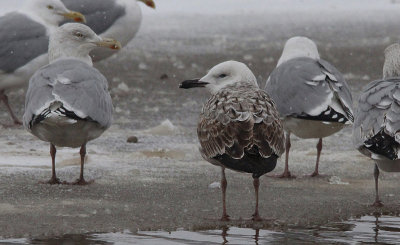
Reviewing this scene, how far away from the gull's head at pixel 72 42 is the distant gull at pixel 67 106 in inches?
13.4

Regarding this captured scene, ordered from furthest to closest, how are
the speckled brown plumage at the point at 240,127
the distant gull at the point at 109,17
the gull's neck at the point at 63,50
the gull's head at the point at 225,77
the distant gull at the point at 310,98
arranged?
the distant gull at the point at 109,17, the gull's neck at the point at 63,50, the distant gull at the point at 310,98, the gull's head at the point at 225,77, the speckled brown plumage at the point at 240,127

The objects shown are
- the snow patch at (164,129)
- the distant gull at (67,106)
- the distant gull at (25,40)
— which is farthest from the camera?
the distant gull at (25,40)

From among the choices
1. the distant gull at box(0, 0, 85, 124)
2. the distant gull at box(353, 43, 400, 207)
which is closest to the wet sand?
the distant gull at box(353, 43, 400, 207)

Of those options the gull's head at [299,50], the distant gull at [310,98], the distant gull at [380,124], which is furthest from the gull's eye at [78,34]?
the distant gull at [380,124]

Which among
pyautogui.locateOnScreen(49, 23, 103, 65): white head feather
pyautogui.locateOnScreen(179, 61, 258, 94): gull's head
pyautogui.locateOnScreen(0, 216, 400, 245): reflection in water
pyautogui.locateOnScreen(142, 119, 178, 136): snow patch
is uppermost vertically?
pyautogui.locateOnScreen(49, 23, 103, 65): white head feather

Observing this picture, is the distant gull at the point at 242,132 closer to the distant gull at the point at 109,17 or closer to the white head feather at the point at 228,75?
the white head feather at the point at 228,75

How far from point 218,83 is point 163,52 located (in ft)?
24.5

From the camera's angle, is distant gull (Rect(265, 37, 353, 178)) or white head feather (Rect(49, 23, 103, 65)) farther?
white head feather (Rect(49, 23, 103, 65))

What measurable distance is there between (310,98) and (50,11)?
4066mm

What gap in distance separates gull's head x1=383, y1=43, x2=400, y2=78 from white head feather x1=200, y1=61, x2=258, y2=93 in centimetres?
122

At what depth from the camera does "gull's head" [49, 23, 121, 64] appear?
737 centimetres

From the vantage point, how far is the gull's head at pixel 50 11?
32.8 feet

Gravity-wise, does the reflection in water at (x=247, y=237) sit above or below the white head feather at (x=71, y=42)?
below

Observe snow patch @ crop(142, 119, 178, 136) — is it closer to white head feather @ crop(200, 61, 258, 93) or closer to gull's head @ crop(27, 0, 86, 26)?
gull's head @ crop(27, 0, 86, 26)
